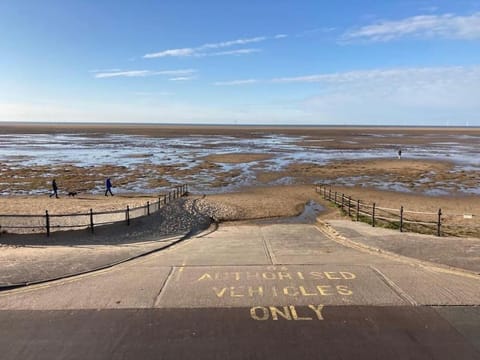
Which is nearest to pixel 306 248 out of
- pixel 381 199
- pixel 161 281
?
pixel 161 281

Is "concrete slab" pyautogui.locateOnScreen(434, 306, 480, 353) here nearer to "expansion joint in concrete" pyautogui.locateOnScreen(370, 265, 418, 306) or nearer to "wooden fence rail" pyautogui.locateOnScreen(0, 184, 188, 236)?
"expansion joint in concrete" pyautogui.locateOnScreen(370, 265, 418, 306)

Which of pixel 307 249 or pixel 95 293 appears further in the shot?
pixel 307 249

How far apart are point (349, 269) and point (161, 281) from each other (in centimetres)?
476

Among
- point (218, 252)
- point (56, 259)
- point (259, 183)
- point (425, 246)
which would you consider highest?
point (425, 246)

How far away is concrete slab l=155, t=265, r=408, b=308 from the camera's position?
8445 mm

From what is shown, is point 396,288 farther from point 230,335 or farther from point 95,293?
point 95,293

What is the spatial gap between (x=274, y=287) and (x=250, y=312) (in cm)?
147

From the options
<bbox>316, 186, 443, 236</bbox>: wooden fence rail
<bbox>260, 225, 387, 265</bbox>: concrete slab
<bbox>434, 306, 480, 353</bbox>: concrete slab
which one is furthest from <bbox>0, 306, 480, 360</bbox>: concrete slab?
<bbox>316, 186, 443, 236</bbox>: wooden fence rail

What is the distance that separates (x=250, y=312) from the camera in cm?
789

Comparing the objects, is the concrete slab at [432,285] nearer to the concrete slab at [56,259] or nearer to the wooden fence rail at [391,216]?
the concrete slab at [56,259]

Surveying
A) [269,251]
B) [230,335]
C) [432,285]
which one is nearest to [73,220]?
[269,251]

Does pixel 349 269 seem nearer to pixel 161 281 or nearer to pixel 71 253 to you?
pixel 161 281

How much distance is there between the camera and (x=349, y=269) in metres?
10.6

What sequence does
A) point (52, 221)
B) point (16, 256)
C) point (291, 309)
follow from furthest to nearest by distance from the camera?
point (52, 221) → point (16, 256) → point (291, 309)
